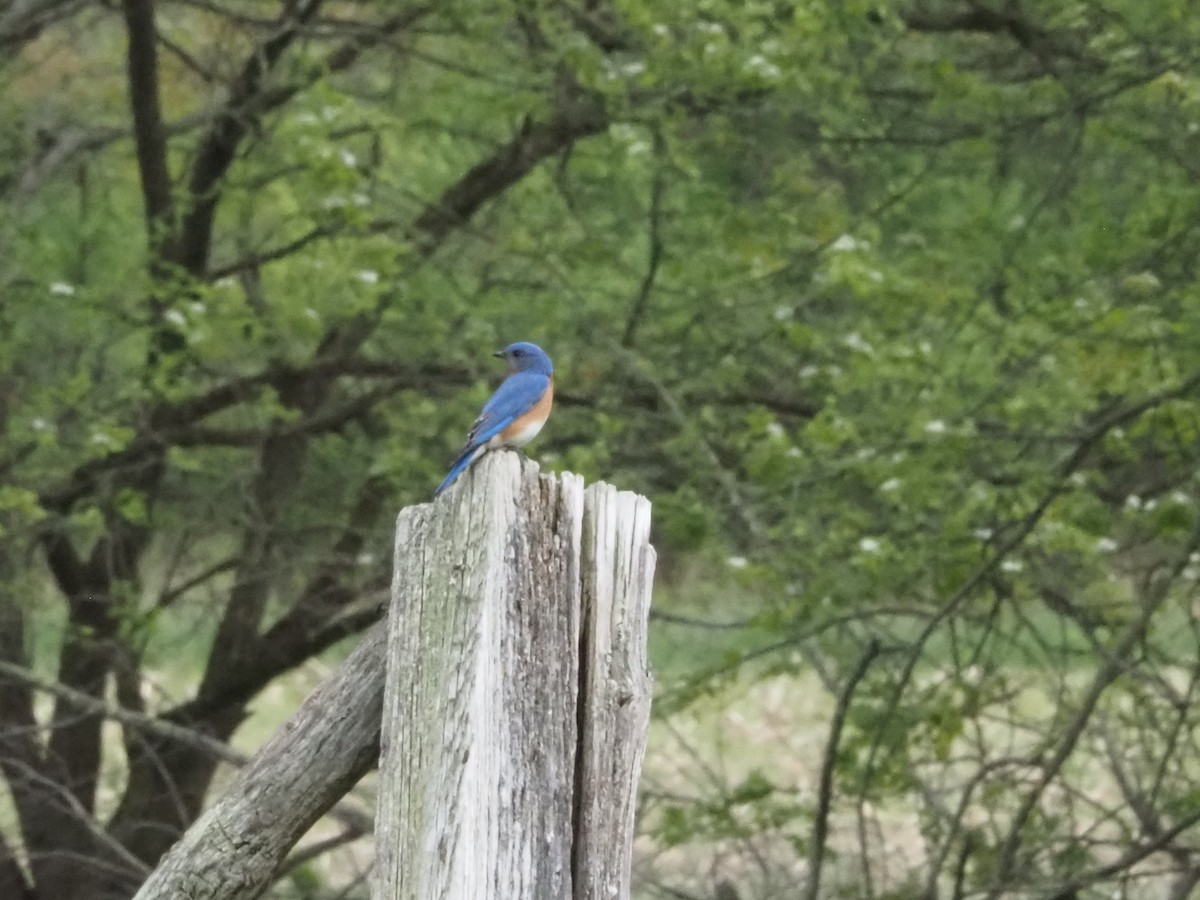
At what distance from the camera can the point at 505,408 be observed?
4828 mm

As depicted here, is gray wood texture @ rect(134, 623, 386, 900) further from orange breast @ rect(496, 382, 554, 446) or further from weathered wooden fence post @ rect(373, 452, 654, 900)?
orange breast @ rect(496, 382, 554, 446)

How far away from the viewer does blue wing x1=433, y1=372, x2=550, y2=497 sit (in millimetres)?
4652

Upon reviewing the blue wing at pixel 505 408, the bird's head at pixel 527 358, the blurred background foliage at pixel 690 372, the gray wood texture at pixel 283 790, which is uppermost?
the blurred background foliage at pixel 690 372

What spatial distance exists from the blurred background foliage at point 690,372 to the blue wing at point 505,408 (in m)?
2.04

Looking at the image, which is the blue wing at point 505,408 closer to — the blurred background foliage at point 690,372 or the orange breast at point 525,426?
the orange breast at point 525,426

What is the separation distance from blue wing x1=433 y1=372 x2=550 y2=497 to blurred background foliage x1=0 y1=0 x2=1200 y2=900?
2045mm

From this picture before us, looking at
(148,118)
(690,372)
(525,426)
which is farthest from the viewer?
(148,118)

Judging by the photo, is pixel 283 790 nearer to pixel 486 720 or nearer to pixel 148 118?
pixel 486 720

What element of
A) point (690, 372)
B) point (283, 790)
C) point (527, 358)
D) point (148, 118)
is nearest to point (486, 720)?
point (283, 790)

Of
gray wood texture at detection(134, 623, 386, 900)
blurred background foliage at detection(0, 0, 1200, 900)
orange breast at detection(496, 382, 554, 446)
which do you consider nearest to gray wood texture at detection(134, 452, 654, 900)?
gray wood texture at detection(134, 623, 386, 900)

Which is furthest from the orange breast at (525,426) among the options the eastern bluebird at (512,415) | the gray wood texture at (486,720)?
the gray wood texture at (486,720)

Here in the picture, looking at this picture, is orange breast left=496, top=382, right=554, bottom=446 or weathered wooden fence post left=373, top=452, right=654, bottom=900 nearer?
weathered wooden fence post left=373, top=452, right=654, bottom=900

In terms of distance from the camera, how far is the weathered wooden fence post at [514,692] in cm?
224

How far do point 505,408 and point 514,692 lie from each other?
256cm
